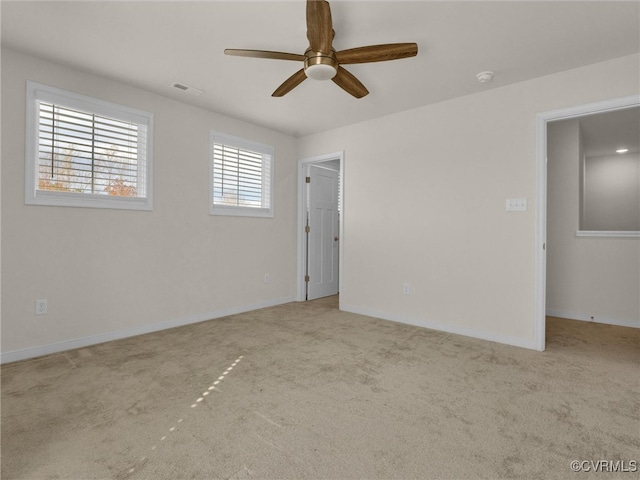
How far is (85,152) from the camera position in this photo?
2.99 m

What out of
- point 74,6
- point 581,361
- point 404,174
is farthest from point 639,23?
point 74,6

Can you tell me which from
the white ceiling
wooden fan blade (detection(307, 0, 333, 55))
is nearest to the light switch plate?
the white ceiling

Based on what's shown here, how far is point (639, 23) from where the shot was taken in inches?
86.8

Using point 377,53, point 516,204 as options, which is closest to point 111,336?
point 377,53

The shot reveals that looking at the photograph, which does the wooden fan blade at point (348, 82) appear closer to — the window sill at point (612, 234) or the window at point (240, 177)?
the window at point (240, 177)

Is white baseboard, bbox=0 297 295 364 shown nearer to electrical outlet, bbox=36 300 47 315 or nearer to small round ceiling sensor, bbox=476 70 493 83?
electrical outlet, bbox=36 300 47 315

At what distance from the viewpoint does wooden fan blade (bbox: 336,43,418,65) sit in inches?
80.3

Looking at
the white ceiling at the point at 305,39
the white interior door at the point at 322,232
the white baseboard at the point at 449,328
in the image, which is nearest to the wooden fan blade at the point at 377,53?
the white ceiling at the point at 305,39

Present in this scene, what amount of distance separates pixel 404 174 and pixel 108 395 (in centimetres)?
351

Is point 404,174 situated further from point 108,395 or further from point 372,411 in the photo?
point 108,395

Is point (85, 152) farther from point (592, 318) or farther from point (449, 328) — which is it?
point (592, 318)

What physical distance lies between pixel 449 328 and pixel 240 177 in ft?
10.4

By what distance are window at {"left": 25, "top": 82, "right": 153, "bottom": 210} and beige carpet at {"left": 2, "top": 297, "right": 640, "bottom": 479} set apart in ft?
4.60

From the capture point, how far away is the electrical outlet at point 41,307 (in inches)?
108
